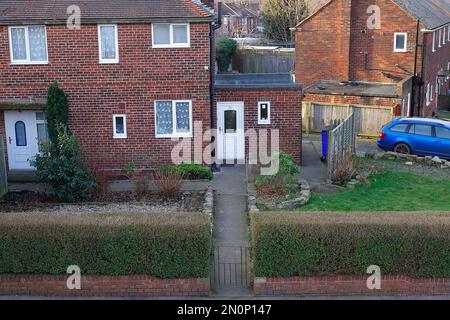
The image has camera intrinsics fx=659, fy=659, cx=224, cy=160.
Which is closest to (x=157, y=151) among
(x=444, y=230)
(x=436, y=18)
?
(x=444, y=230)

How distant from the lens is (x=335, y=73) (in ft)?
108

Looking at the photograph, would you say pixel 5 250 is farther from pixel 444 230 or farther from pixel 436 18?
pixel 436 18

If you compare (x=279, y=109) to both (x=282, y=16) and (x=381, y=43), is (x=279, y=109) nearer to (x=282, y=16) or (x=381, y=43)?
(x=381, y=43)

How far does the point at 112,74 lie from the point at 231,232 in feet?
23.2

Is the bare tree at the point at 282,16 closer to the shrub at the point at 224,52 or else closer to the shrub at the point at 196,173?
the shrub at the point at 224,52

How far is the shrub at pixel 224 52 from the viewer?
46906mm

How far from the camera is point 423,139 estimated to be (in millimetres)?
23500

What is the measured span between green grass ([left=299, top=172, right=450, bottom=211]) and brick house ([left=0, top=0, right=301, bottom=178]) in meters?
4.69

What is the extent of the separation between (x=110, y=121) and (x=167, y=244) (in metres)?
8.82

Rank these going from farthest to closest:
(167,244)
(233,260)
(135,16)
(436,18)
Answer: (436,18), (135,16), (233,260), (167,244)

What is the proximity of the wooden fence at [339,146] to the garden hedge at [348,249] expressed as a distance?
728cm

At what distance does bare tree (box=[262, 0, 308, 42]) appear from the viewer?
54.1 meters

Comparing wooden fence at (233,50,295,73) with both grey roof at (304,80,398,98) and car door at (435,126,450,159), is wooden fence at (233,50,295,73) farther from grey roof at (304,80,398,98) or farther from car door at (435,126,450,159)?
car door at (435,126,450,159)

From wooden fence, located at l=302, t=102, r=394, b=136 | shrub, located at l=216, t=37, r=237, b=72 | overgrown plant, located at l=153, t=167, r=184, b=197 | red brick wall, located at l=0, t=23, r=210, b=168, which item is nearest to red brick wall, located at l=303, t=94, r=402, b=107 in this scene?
wooden fence, located at l=302, t=102, r=394, b=136
